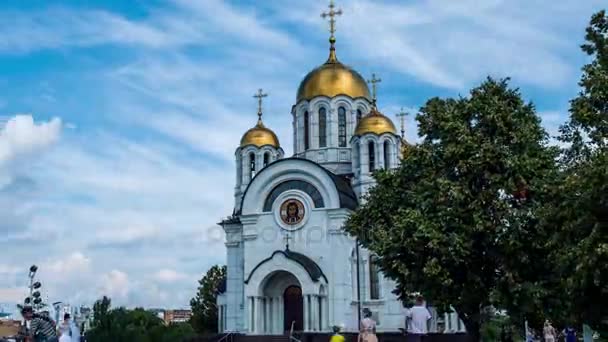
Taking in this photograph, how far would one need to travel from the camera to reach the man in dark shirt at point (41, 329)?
1392 centimetres

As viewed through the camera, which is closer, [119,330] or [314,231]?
[119,330]

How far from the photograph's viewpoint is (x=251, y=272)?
39.4m

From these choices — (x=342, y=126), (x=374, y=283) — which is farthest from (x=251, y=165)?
(x=374, y=283)

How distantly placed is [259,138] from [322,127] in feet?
12.4

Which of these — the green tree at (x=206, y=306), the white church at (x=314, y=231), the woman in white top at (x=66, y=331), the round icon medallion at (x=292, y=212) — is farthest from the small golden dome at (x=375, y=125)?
the woman in white top at (x=66, y=331)

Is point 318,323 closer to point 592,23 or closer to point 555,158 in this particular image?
point 555,158

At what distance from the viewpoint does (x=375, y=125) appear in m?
41.6

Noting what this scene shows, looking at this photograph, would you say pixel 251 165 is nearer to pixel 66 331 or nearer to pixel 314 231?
pixel 314 231

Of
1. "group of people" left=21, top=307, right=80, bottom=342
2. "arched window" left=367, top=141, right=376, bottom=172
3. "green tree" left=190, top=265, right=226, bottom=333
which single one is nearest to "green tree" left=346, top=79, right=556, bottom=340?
"group of people" left=21, top=307, right=80, bottom=342

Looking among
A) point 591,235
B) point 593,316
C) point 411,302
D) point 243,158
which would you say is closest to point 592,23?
point 591,235

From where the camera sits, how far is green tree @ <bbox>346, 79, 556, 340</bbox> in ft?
71.5

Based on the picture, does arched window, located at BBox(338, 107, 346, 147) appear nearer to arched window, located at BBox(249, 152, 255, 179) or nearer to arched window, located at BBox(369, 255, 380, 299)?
arched window, located at BBox(249, 152, 255, 179)

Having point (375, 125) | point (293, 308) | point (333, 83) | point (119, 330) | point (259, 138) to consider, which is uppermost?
point (333, 83)

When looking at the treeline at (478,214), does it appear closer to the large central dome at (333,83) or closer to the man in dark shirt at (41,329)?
the man in dark shirt at (41,329)
